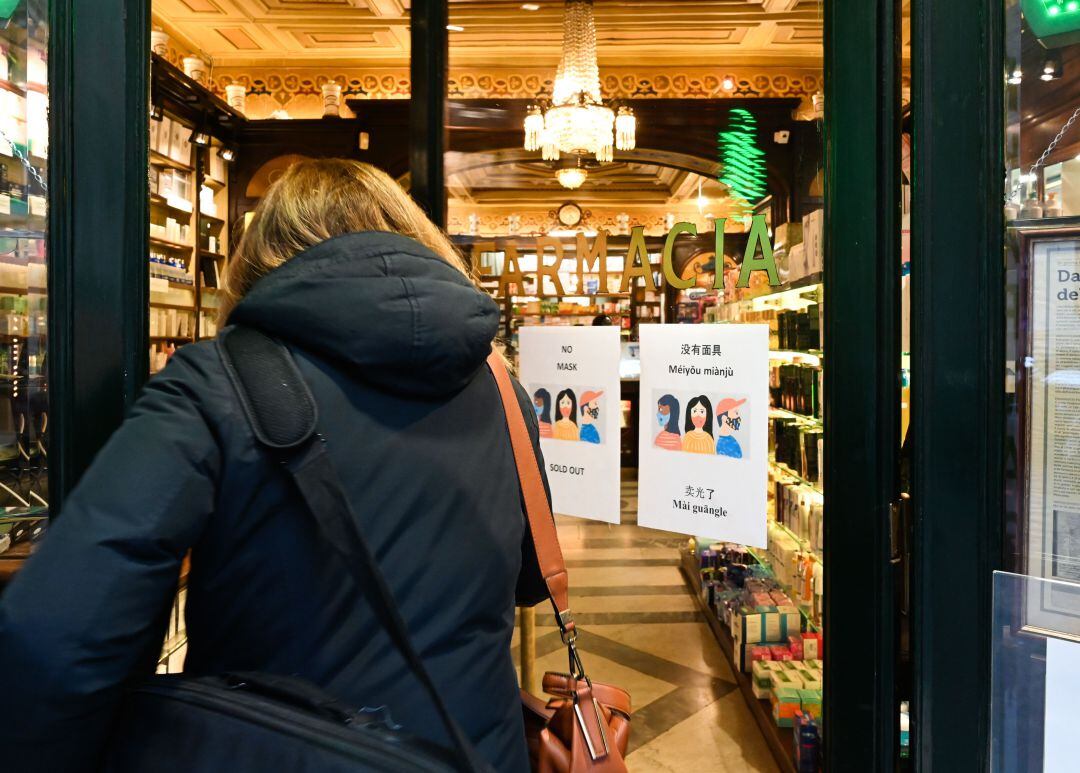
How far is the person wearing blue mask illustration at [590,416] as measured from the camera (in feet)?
6.32

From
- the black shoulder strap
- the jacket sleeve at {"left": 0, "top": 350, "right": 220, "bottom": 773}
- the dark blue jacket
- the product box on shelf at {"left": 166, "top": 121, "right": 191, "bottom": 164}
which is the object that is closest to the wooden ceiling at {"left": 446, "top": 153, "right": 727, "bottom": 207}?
the dark blue jacket

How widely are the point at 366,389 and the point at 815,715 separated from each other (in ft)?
7.67

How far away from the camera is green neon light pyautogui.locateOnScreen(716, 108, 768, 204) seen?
173 cm

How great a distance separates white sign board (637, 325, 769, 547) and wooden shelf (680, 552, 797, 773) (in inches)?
45.8

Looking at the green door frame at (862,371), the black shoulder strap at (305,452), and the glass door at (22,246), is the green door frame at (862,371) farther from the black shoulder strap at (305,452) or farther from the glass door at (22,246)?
the glass door at (22,246)

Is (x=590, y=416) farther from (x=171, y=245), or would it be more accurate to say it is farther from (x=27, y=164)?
(x=171, y=245)

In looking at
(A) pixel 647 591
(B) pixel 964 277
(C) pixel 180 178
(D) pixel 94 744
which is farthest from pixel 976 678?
(C) pixel 180 178

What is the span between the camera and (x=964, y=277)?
1287 mm

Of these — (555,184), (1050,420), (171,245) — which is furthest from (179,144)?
(1050,420)

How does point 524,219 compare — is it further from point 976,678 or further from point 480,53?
point 976,678

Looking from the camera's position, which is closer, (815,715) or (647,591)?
(815,715)

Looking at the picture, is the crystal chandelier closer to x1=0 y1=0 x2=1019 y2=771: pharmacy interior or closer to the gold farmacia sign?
x1=0 y1=0 x2=1019 y2=771: pharmacy interior

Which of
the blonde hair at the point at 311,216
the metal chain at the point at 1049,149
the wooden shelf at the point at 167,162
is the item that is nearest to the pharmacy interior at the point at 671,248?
the metal chain at the point at 1049,149

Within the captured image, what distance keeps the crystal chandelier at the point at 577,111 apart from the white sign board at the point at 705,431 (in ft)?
1.90
